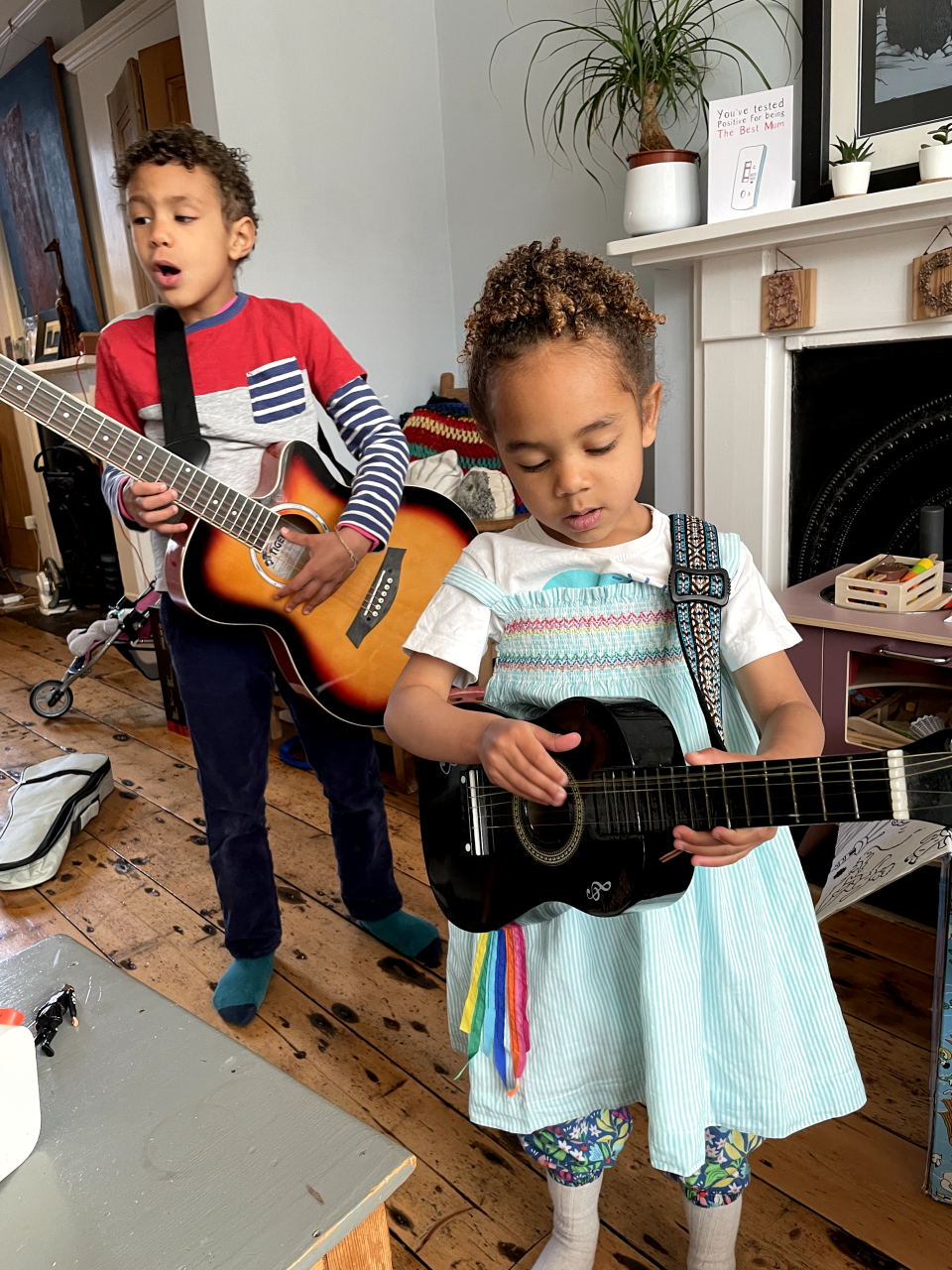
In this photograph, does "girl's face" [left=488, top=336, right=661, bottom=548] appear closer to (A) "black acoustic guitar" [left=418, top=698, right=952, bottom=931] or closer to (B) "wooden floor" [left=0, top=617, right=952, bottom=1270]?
(A) "black acoustic guitar" [left=418, top=698, right=952, bottom=931]

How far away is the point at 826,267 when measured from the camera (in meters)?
1.87

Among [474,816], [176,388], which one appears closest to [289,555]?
[176,388]

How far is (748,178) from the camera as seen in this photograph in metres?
1.85

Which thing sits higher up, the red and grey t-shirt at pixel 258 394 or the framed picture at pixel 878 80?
the framed picture at pixel 878 80

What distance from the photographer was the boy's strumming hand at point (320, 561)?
1454 millimetres

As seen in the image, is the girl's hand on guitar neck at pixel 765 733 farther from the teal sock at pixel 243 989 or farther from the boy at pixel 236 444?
the teal sock at pixel 243 989

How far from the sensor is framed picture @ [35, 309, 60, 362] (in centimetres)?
445

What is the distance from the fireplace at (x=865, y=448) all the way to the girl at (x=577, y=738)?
118 cm

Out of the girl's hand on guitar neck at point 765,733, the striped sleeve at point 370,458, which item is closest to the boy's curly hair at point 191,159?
the striped sleeve at point 370,458

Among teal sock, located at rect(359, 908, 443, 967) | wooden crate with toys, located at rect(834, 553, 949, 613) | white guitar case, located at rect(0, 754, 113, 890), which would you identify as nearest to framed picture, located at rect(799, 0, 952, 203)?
wooden crate with toys, located at rect(834, 553, 949, 613)

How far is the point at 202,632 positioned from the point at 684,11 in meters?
1.61

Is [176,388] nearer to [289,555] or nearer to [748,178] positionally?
[289,555]

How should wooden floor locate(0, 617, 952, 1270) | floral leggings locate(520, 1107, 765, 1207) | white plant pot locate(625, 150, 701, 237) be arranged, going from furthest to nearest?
white plant pot locate(625, 150, 701, 237) → wooden floor locate(0, 617, 952, 1270) → floral leggings locate(520, 1107, 765, 1207)

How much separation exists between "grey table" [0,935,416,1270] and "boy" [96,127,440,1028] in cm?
73
